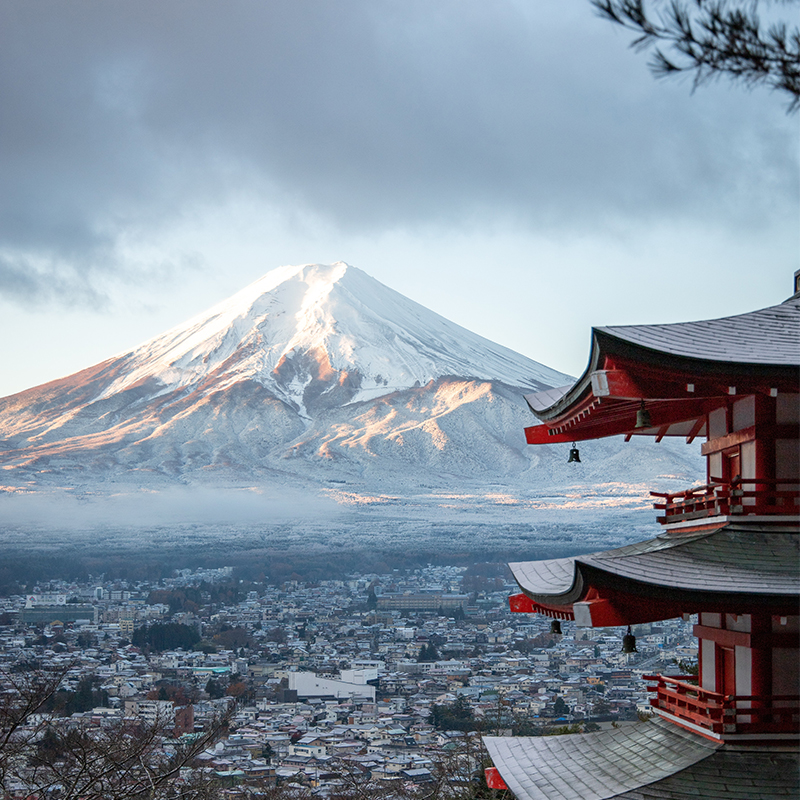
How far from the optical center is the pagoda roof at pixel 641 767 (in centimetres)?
613

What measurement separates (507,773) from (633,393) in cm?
281

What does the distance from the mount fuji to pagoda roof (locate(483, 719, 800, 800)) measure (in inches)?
2726

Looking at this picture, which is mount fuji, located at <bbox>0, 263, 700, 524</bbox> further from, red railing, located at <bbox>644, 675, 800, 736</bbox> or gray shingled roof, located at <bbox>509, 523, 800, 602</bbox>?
gray shingled roof, located at <bbox>509, 523, 800, 602</bbox>

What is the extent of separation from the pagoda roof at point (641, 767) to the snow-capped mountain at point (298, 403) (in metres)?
72.9

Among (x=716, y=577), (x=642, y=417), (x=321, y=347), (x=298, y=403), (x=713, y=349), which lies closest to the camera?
(x=716, y=577)

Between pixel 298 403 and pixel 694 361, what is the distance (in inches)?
3423

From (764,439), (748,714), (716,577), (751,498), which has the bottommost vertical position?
(748,714)

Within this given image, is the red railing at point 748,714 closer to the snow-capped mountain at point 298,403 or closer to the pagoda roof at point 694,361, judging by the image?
the pagoda roof at point 694,361

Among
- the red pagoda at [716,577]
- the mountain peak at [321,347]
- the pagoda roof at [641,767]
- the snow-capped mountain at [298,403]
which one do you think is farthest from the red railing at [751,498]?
the mountain peak at [321,347]

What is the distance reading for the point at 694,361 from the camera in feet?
19.5

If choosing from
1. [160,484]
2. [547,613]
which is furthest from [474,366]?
[547,613]

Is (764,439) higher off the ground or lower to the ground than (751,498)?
higher

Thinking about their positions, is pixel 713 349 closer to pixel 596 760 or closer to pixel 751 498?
pixel 751 498

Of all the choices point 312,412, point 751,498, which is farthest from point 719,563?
point 312,412
